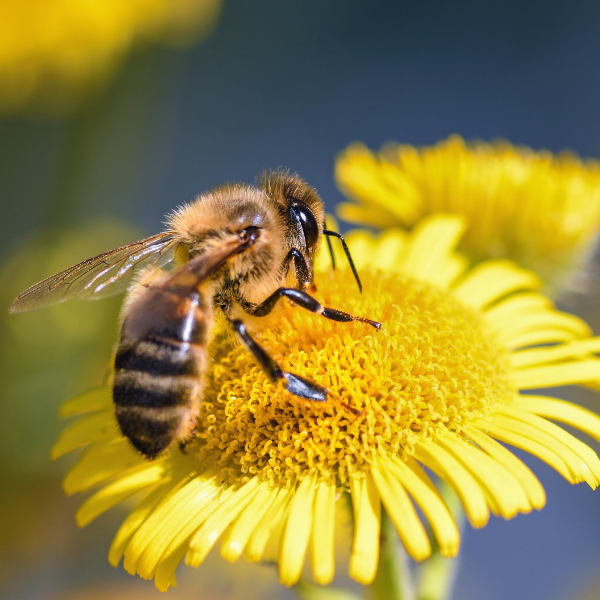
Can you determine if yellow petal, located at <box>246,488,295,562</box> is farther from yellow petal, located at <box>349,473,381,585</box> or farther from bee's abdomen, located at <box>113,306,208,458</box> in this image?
bee's abdomen, located at <box>113,306,208,458</box>

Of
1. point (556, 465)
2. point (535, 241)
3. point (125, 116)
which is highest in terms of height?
point (125, 116)

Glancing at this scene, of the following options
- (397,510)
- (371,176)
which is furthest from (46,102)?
(397,510)

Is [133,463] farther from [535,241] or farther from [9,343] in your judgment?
[9,343]

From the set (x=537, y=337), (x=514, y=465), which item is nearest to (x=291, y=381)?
(x=514, y=465)

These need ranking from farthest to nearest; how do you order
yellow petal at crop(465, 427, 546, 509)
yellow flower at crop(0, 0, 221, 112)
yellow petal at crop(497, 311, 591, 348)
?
yellow flower at crop(0, 0, 221, 112) → yellow petal at crop(497, 311, 591, 348) → yellow petal at crop(465, 427, 546, 509)

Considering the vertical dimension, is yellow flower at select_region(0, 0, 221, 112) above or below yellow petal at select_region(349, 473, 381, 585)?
above

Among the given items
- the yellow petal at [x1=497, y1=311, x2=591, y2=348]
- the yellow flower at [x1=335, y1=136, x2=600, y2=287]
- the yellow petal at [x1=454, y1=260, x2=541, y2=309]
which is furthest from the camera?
the yellow flower at [x1=335, y1=136, x2=600, y2=287]

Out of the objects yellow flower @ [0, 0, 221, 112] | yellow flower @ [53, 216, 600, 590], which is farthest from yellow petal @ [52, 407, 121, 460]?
yellow flower @ [0, 0, 221, 112]
